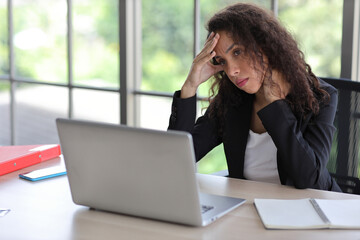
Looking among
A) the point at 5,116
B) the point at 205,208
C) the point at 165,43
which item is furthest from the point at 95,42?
the point at 205,208

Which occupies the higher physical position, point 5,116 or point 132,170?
point 132,170

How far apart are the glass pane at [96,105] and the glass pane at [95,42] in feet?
0.29

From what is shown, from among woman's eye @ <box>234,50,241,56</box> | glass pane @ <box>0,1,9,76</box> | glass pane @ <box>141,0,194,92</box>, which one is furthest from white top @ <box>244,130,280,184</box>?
glass pane @ <box>0,1,9,76</box>

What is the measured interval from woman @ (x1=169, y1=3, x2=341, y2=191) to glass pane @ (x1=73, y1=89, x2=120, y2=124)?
1.96 metres

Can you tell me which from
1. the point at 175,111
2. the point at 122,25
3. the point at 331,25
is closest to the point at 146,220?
the point at 175,111

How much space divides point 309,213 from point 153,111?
2443 mm

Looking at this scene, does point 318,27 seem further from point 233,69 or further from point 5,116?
point 5,116

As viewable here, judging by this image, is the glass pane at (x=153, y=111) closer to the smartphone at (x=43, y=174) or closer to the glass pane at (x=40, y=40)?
the glass pane at (x=40, y=40)

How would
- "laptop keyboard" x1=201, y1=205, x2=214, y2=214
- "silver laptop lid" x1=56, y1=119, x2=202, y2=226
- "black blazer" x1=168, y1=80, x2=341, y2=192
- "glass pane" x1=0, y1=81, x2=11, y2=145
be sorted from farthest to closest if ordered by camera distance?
"glass pane" x1=0, y1=81, x2=11, y2=145
"black blazer" x1=168, y1=80, x2=341, y2=192
"laptop keyboard" x1=201, y1=205, x2=214, y2=214
"silver laptop lid" x1=56, y1=119, x2=202, y2=226

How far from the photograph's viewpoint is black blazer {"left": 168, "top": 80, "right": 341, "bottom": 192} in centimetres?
185

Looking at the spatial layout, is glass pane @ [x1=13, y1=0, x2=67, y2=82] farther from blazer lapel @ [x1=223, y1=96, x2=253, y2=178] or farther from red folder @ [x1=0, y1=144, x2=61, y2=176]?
blazer lapel @ [x1=223, y1=96, x2=253, y2=178]

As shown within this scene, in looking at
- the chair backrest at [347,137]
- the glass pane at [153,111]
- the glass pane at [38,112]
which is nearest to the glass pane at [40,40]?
the glass pane at [38,112]

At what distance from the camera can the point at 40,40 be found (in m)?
4.52

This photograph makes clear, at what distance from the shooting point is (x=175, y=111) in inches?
86.1
